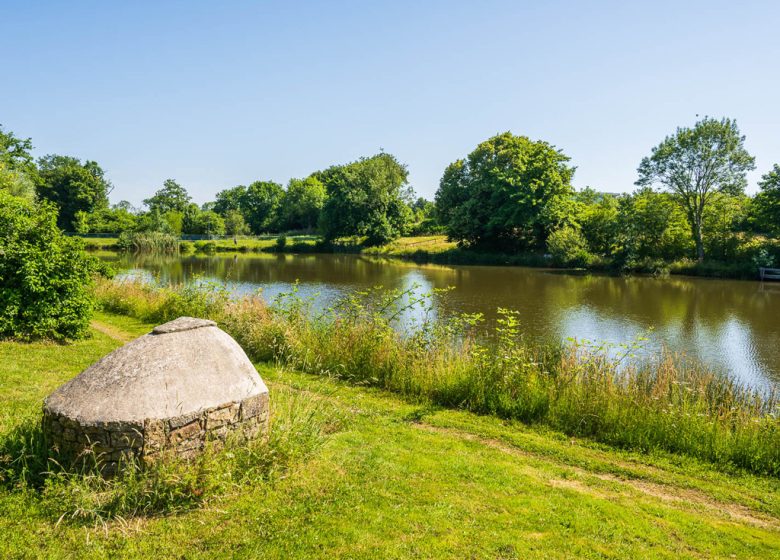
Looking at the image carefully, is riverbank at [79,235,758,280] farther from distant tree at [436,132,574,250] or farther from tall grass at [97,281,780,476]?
tall grass at [97,281,780,476]

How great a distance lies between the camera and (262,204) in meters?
103

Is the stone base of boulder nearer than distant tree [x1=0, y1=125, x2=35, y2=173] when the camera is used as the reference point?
Yes

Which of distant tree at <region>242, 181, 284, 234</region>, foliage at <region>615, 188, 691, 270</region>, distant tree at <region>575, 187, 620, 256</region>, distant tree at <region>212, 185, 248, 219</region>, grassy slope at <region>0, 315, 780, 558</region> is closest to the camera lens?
grassy slope at <region>0, 315, 780, 558</region>

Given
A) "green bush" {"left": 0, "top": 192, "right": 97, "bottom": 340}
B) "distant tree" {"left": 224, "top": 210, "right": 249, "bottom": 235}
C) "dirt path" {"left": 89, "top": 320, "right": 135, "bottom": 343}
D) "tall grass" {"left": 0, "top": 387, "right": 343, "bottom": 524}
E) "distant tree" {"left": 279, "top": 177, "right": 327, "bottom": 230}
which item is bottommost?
"dirt path" {"left": 89, "top": 320, "right": 135, "bottom": 343}

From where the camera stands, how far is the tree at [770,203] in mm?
38844

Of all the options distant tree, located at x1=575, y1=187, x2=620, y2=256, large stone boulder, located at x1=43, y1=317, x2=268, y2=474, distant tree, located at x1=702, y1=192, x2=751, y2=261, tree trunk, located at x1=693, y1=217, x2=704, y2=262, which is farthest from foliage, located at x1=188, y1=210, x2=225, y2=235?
large stone boulder, located at x1=43, y1=317, x2=268, y2=474

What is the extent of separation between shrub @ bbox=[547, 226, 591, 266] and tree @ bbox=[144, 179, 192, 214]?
73128mm

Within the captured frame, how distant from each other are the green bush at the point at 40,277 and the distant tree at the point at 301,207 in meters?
75.5

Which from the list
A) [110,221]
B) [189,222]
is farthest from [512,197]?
[110,221]

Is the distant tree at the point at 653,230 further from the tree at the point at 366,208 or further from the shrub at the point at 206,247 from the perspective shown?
the shrub at the point at 206,247

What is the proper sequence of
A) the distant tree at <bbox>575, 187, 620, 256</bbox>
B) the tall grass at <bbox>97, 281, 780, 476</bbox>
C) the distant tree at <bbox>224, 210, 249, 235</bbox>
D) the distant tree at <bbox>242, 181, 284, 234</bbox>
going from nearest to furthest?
the tall grass at <bbox>97, 281, 780, 476</bbox>, the distant tree at <bbox>575, 187, 620, 256</bbox>, the distant tree at <bbox>224, 210, 249, 235</bbox>, the distant tree at <bbox>242, 181, 284, 234</bbox>

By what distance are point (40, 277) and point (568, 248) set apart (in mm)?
42871

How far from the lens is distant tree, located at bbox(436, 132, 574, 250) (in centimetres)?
4906

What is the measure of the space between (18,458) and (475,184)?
178 feet
